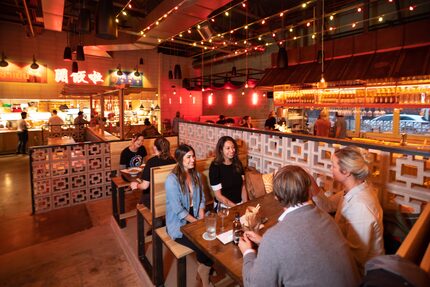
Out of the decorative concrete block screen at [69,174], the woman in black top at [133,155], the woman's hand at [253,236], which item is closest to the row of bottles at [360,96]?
the woman in black top at [133,155]

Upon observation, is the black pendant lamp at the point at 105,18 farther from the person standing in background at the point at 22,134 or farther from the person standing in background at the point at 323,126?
the person standing in background at the point at 22,134

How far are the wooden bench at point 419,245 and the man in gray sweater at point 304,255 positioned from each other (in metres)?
0.24

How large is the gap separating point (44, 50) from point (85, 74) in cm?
192

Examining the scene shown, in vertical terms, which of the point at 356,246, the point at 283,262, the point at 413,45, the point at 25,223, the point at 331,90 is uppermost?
the point at 413,45

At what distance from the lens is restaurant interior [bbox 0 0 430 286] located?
273 cm

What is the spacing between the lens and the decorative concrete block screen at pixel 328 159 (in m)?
2.17

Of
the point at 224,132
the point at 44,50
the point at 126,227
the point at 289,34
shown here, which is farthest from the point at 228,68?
the point at 126,227

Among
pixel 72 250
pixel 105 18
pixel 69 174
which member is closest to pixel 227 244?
pixel 72 250

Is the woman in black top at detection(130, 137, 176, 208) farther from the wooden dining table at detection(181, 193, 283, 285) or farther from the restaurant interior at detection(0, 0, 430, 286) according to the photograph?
the wooden dining table at detection(181, 193, 283, 285)

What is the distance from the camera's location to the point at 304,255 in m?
1.15

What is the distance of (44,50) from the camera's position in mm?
11633

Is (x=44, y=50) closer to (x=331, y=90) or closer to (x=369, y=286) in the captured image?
(x=331, y=90)

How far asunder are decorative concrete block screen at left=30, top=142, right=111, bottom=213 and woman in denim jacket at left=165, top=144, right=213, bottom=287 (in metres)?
A: 3.36

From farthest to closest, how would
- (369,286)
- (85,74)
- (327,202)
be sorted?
(85,74) → (327,202) → (369,286)
